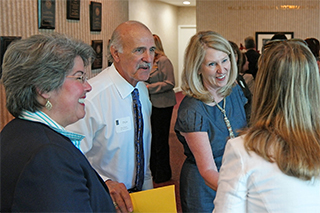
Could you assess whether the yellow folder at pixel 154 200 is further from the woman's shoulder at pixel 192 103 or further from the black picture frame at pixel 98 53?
the black picture frame at pixel 98 53

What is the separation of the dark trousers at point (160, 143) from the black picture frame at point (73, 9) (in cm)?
174

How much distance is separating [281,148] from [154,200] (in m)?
0.73

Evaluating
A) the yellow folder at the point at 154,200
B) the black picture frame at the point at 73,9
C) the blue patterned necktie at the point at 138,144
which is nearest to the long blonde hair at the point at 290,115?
the yellow folder at the point at 154,200

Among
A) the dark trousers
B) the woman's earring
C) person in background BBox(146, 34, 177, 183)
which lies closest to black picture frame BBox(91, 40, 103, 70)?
person in background BBox(146, 34, 177, 183)

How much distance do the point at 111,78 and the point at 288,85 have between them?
47.7 inches

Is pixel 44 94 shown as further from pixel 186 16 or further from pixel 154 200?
pixel 186 16

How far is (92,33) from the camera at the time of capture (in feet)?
14.4

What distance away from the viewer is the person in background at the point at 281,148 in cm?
121

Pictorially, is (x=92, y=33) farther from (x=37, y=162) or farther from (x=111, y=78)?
(x=37, y=162)

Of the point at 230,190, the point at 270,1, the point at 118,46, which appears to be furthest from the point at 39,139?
the point at 270,1

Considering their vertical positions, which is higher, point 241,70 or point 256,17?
point 256,17

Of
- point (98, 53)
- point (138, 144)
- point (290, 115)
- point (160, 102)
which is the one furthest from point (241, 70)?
point (290, 115)

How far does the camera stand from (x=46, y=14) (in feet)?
11.2

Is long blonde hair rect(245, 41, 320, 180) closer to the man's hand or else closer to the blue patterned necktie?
the man's hand
